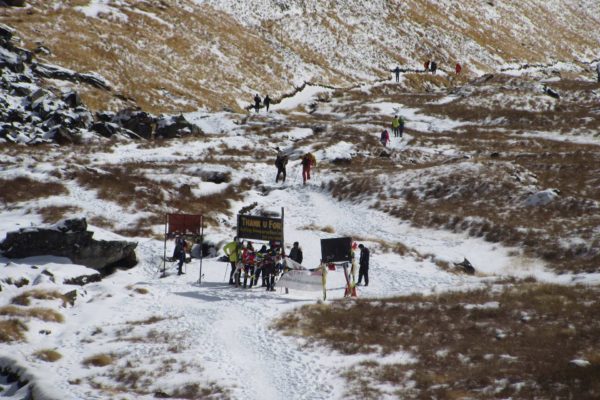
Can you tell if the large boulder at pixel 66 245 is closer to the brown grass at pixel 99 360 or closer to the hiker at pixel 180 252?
the hiker at pixel 180 252

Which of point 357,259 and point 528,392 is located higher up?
point 357,259

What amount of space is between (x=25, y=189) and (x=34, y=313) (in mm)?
18436

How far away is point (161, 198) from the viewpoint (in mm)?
39188

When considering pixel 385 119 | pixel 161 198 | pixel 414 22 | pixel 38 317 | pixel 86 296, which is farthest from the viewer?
pixel 414 22

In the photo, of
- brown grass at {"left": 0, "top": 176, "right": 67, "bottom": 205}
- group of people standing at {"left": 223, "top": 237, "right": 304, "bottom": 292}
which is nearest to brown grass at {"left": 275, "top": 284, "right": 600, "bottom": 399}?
group of people standing at {"left": 223, "top": 237, "right": 304, "bottom": 292}

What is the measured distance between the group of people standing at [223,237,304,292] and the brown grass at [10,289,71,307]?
290 inches

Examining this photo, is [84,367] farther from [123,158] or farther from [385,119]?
[385,119]

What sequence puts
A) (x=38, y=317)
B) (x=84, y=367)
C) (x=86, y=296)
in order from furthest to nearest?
(x=86, y=296) < (x=38, y=317) < (x=84, y=367)

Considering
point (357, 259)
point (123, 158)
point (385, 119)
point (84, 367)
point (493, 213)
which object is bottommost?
point (84, 367)

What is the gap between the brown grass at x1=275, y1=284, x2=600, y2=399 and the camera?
45.4 feet

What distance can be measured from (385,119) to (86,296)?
51.0 m

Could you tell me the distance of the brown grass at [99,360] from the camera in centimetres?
1694

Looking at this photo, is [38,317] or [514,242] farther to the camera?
[514,242]

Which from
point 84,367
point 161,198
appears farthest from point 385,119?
point 84,367
